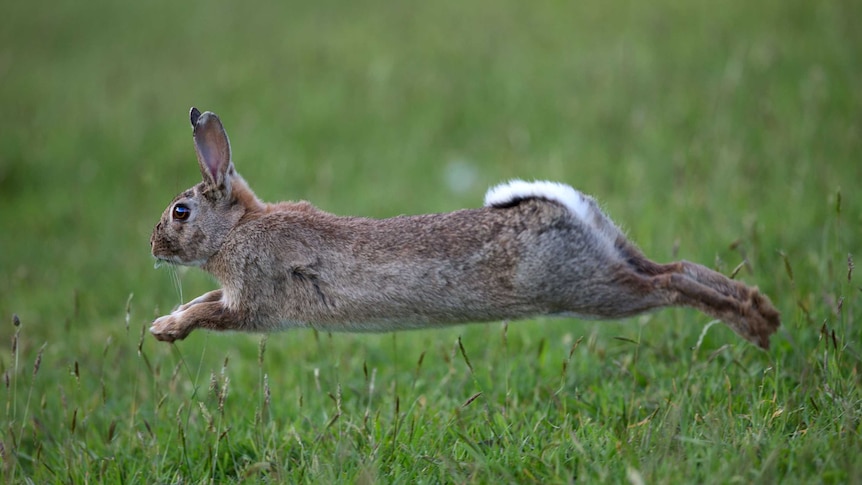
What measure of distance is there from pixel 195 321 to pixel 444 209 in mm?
3619

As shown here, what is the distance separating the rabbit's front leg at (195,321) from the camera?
391cm

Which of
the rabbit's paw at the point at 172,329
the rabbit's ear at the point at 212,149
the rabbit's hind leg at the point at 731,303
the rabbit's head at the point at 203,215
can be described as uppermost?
the rabbit's ear at the point at 212,149

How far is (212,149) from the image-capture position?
4195 millimetres

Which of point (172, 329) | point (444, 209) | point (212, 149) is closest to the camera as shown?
point (172, 329)

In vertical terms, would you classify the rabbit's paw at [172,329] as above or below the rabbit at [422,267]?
below

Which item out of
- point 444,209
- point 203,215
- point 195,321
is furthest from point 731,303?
point 444,209

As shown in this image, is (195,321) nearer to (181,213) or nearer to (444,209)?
(181,213)

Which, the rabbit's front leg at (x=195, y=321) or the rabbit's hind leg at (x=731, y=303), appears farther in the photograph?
the rabbit's front leg at (x=195, y=321)

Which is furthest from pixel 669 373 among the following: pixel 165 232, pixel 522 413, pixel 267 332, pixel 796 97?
pixel 796 97

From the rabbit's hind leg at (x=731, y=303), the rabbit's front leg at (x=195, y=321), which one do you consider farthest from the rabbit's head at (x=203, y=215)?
the rabbit's hind leg at (x=731, y=303)

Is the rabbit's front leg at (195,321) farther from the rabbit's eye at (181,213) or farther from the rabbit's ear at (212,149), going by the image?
the rabbit's ear at (212,149)

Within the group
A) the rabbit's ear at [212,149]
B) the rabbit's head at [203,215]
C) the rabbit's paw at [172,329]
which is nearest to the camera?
the rabbit's paw at [172,329]

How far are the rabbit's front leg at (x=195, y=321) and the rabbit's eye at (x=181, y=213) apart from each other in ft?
1.52

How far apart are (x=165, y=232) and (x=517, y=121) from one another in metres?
5.18
